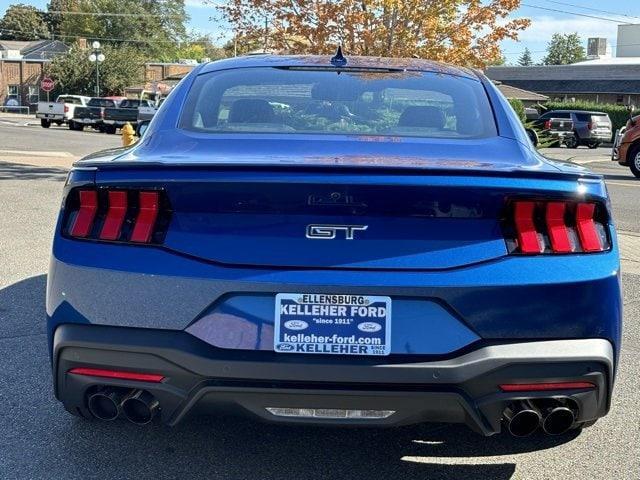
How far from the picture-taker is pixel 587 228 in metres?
2.86

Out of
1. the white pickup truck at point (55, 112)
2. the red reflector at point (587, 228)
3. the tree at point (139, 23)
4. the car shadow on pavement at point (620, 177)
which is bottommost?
the car shadow on pavement at point (620, 177)

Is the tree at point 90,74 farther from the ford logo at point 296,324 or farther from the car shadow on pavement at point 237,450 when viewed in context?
the ford logo at point 296,324

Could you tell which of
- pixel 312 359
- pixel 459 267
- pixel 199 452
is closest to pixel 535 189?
pixel 459 267

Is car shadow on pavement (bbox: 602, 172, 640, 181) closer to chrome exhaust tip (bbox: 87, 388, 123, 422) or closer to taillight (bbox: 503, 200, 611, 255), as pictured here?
taillight (bbox: 503, 200, 611, 255)

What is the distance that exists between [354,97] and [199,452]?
178 cm

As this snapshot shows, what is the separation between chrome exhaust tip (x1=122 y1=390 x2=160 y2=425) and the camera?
2.82 metres

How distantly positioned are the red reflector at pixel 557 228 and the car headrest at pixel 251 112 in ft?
4.70

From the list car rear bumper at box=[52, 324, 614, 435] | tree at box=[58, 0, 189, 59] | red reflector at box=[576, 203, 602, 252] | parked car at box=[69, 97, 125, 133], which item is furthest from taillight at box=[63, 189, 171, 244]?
tree at box=[58, 0, 189, 59]

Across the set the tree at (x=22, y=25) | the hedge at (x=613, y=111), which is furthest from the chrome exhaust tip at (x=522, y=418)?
the tree at (x=22, y=25)

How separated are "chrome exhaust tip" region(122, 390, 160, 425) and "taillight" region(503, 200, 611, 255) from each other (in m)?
1.33

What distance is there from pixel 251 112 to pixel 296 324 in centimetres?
136

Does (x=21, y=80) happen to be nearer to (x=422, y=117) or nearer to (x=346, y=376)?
(x=422, y=117)

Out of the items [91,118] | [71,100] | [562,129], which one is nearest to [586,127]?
[562,129]

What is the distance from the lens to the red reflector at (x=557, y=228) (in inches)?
110
